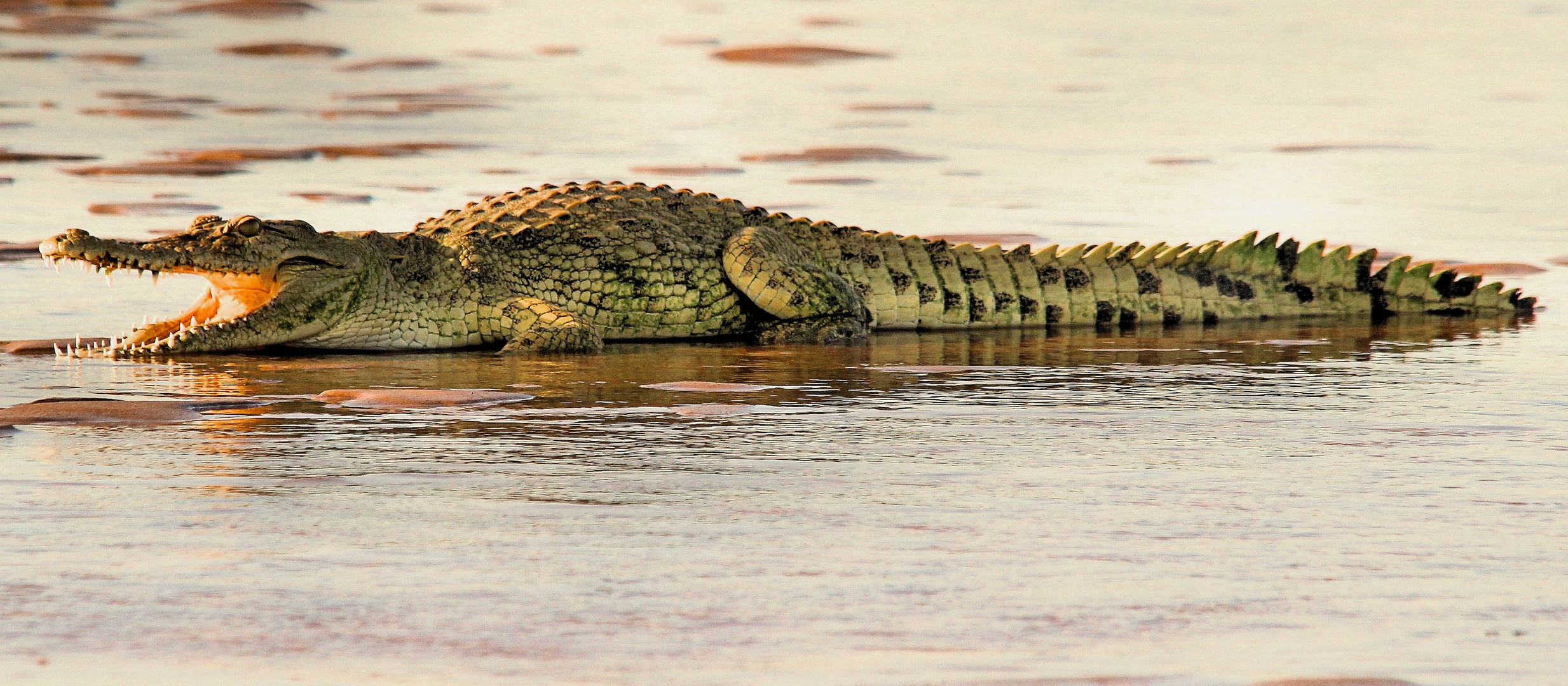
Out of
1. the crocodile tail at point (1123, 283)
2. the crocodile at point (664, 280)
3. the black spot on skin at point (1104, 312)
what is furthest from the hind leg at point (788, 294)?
the black spot on skin at point (1104, 312)

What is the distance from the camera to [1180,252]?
944 cm

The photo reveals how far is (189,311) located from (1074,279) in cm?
452

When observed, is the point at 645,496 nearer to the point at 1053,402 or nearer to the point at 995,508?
the point at 995,508

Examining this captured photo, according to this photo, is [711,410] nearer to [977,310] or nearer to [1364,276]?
[977,310]

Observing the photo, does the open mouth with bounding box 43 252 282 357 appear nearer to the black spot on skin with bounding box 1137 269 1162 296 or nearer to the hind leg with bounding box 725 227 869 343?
the hind leg with bounding box 725 227 869 343

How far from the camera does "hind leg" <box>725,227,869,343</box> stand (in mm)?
8055

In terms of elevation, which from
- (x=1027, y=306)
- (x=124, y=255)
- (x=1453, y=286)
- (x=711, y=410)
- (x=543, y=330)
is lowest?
(x=711, y=410)

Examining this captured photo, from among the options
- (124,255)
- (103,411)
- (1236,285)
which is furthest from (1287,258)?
(103,411)

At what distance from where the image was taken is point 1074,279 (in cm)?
915

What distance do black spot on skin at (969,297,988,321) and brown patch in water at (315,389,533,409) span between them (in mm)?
3785

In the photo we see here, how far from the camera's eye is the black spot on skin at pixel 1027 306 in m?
9.02

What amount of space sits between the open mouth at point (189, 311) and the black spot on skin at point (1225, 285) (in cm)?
505

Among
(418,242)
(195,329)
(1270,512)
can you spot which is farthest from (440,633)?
(418,242)

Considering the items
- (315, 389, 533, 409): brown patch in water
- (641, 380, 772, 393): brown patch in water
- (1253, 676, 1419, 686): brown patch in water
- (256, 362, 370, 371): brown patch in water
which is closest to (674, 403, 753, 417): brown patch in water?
(641, 380, 772, 393): brown patch in water
